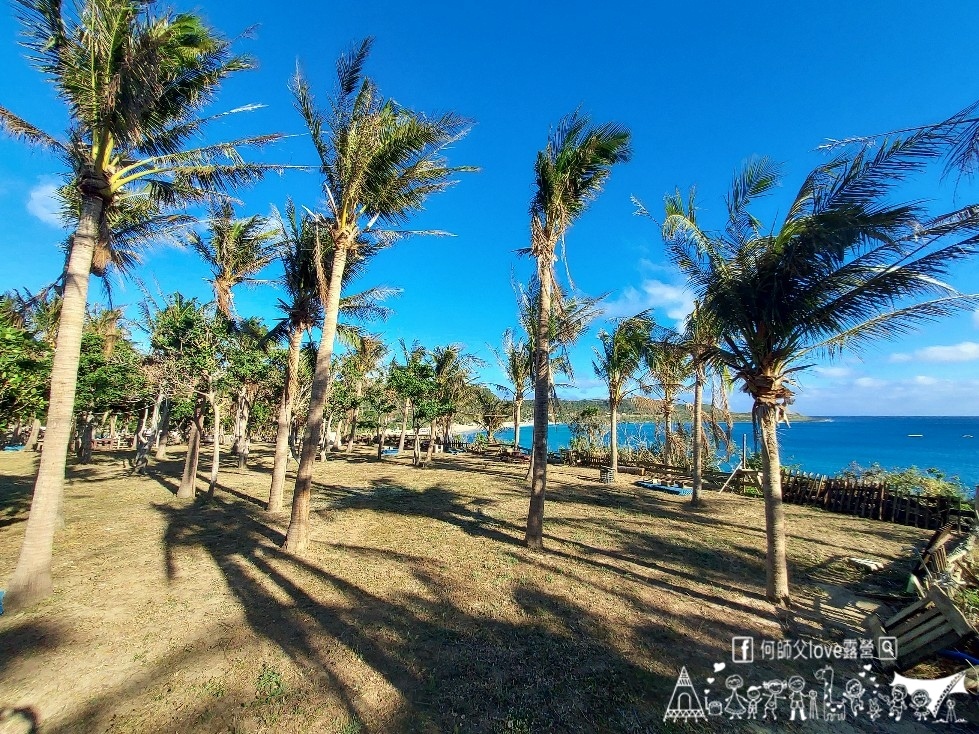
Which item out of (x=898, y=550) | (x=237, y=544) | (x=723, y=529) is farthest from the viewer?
(x=723, y=529)

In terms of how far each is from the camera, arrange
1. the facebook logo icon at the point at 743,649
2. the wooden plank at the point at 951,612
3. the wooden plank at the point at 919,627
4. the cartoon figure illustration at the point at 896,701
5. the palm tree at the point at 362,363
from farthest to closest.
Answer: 1. the palm tree at the point at 362,363
2. the facebook logo icon at the point at 743,649
3. the wooden plank at the point at 919,627
4. the wooden plank at the point at 951,612
5. the cartoon figure illustration at the point at 896,701

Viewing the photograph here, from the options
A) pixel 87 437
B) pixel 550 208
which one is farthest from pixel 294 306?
pixel 87 437

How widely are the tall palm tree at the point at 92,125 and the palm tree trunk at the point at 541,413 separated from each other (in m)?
6.48

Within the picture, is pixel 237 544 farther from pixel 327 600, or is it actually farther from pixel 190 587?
pixel 327 600

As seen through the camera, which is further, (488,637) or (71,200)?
(71,200)

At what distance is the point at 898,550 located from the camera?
1005 centimetres

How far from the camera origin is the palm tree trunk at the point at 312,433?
849cm

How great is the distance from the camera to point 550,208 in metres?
9.69

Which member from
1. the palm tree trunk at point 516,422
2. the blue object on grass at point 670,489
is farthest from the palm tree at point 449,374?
the blue object on grass at point 670,489

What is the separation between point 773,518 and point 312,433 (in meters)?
8.96

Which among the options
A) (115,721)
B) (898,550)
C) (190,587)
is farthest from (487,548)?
(898,550)

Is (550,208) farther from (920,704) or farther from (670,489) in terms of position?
(670,489)

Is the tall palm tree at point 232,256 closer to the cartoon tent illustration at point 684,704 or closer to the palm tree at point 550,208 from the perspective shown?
the palm tree at point 550,208

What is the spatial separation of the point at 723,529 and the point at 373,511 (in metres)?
10.6
